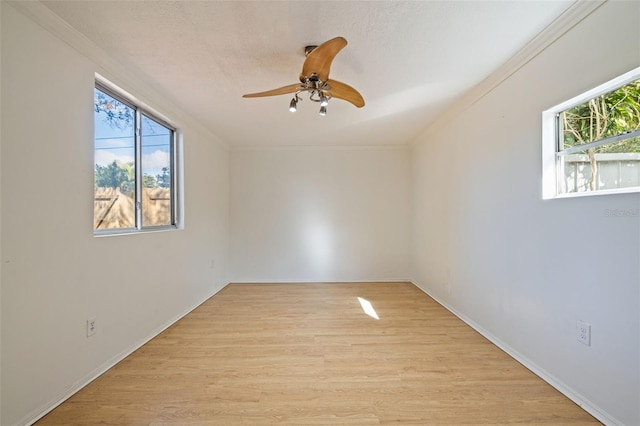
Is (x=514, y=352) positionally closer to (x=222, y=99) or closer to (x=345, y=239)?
(x=345, y=239)

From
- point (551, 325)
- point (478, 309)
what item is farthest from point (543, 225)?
point (478, 309)

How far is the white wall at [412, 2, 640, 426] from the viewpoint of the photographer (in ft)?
4.55

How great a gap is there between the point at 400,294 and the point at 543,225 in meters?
2.34

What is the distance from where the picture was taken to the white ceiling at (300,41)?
1541 mm

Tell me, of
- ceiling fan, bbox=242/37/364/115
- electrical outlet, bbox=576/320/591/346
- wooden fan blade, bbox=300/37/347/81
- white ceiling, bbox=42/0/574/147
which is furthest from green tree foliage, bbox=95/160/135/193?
electrical outlet, bbox=576/320/591/346

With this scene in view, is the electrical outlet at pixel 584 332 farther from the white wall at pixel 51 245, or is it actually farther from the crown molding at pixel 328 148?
the crown molding at pixel 328 148

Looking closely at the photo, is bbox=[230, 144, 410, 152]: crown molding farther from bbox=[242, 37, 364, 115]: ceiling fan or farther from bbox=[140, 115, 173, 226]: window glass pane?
bbox=[242, 37, 364, 115]: ceiling fan

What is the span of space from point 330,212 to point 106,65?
3385 mm

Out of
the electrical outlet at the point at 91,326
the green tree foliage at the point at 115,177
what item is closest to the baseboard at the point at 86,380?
the electrical outlet at the point at 91,326

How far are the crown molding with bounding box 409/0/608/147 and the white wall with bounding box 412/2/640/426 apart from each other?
37 millimetres

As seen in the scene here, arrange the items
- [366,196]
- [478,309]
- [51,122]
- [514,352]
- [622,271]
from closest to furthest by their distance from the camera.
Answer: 1. [622,271]
2. [51,122]
3. [514,352]
4. [478,309]
5. [366,196]

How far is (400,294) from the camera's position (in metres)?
3.91

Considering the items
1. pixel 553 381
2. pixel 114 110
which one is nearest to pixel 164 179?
pixel 114 110

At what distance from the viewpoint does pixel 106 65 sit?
6.51 feet
